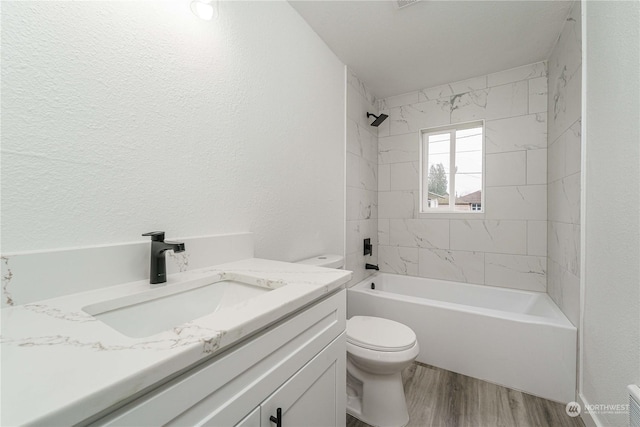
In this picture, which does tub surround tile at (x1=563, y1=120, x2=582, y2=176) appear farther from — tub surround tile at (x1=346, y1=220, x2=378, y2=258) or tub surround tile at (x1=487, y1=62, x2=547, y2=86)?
tub surround tile at (x1=346, y1=220, x2=378, y2=258)

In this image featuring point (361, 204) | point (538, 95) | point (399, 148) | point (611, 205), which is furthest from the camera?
point (399, 148)

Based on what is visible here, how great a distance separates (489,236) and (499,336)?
3.24 feet

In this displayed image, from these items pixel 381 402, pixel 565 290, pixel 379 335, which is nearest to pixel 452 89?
pixel 565 290

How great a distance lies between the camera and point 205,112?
1.09 metres

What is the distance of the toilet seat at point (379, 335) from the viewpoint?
1325mm

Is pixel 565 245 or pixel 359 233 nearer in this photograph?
pixel 565 245

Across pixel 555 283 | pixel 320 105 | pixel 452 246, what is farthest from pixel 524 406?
pixel 320 105

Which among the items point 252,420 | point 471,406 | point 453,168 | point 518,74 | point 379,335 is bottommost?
point 471,406

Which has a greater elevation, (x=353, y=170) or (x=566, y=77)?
(x=566, y=77)

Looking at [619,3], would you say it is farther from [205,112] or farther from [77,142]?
[77,142]

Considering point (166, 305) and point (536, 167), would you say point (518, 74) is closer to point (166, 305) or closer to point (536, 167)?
point (536, 167)

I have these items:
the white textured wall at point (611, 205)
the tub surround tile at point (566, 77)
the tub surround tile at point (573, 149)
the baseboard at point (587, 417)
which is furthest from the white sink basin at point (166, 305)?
the tub surround tile at point (566, 77)

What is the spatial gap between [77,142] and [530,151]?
296 centimetres

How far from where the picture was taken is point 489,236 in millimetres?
2336
